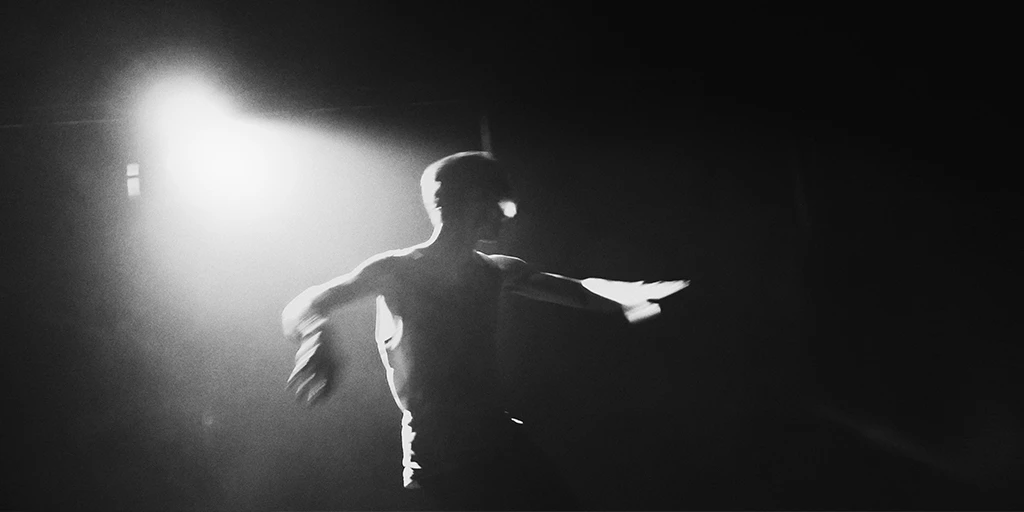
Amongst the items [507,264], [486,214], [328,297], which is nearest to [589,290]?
[507,264]

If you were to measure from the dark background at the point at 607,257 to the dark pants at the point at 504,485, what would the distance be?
102 centimetres

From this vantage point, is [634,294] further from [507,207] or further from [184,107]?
[184,107]

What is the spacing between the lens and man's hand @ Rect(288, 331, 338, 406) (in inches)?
60.6

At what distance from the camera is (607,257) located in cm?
269

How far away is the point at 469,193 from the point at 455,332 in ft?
1.26

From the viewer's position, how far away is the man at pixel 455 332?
157 centimetres

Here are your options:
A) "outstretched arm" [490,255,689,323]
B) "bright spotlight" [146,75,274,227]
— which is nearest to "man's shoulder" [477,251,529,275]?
"outstretched arm" [490,255,689,323]

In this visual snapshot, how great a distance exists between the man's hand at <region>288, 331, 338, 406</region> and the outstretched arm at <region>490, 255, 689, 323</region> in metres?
0.56

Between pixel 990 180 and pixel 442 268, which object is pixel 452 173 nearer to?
pixel 442 268

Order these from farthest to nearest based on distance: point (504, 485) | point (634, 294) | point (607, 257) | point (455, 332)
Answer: point (607, 257) → point (634, 294) → point (455, 332) → point (504, 485)

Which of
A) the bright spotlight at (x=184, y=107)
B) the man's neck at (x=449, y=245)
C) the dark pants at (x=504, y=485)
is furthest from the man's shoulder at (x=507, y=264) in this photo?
the bright spotlight at (x=184, y=107)

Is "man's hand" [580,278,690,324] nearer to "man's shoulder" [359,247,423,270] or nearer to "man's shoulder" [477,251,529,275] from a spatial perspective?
"man's shoulder" [477,251,529,275]

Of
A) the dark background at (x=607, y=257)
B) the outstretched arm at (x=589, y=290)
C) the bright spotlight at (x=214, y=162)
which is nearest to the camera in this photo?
the outstretched arm at (x=589, y=290)

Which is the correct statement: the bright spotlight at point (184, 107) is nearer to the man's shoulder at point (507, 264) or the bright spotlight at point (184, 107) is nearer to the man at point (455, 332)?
the man at point (455, 332)
